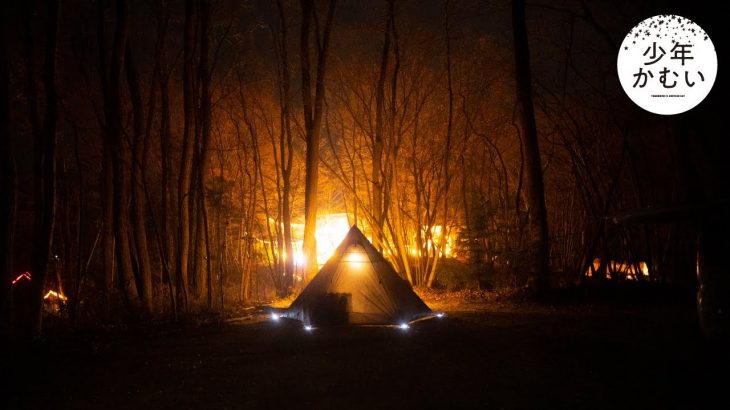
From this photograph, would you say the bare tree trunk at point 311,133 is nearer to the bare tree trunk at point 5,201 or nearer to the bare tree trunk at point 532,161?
the bare tree trunk at point 532,161

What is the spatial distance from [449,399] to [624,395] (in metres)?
1.77

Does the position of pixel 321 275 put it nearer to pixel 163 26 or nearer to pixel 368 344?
pixel 368 344

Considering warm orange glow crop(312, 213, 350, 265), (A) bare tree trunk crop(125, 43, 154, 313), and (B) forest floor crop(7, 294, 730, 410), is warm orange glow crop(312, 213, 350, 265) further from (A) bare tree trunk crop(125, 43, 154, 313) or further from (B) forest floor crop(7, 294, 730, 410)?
(B) forest floor crop(7, 294, 730, 410)

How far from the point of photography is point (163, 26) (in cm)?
1473

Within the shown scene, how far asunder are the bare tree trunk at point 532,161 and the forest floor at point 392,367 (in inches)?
127

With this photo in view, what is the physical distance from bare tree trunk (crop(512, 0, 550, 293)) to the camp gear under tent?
432 cm

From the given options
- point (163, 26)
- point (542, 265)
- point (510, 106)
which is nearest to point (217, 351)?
point (542, 265)

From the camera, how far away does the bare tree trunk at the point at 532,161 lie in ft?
45.1

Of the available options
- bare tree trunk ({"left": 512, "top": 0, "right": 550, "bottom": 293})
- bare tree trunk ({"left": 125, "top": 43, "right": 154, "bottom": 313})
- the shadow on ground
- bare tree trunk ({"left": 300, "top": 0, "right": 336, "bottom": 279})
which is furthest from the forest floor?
bare tree trunk ({"left": 300, "top": 0, "right": 336, "bottom": 279})

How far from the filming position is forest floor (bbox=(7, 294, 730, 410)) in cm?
560

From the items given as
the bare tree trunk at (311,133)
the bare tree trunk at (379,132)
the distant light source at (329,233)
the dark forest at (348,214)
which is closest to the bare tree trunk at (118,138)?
the dark forest at (348,214)

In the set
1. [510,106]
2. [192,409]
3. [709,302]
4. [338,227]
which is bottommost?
[192,409]

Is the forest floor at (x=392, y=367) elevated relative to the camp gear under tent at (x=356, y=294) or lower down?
lower down

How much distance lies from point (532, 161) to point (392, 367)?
Answer: 29.1ft
